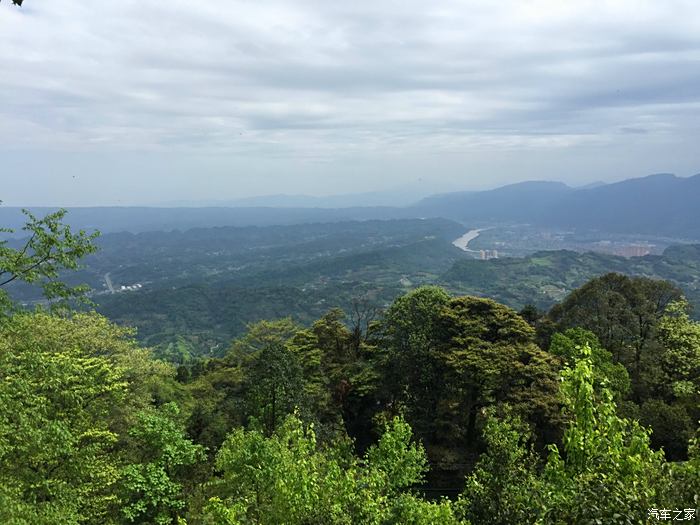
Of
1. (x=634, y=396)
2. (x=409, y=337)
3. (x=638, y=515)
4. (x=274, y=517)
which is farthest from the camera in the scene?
(x=634, y=396)

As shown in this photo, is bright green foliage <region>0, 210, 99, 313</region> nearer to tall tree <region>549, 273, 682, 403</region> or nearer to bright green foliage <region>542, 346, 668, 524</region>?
bright green foliage <region>542, 346, 668, 524</region>

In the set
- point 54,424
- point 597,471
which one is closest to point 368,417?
point 54,424

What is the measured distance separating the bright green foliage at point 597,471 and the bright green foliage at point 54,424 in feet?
36.8

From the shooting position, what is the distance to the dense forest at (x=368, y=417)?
9.08 meters

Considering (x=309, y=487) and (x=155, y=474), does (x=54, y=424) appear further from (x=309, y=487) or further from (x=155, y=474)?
(x=309, y=487)

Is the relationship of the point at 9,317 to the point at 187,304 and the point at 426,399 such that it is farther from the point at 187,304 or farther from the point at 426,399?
the point at 187,304

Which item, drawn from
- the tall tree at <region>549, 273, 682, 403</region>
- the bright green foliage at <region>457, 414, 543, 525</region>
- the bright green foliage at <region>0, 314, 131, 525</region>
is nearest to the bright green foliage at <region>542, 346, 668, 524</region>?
the bright green foliage at <region>457, 414, 543, 525</region>

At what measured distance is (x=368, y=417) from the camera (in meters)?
28.3

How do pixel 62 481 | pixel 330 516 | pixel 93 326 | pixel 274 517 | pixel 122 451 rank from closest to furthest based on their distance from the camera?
→ pixel 330 516 < pixel 274 517 < pixel 62 481 < pixel 122 451 < pixel 93 326

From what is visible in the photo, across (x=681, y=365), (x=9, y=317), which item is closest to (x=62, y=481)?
(x=9, y=317)

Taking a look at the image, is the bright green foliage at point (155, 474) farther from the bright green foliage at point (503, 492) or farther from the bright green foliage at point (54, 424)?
the bright green foliage at point (503, 492)

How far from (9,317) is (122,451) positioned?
32.6ft

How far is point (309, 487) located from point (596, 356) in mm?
19233

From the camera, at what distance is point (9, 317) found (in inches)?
451
